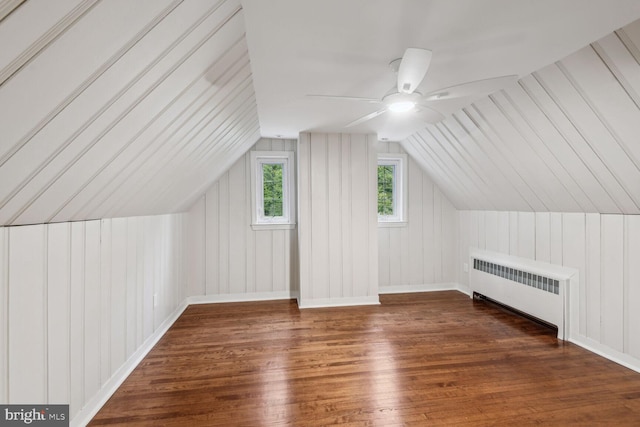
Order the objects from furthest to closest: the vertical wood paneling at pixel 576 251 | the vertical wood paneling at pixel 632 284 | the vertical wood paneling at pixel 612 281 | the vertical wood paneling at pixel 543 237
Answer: the vertical wood paneling at pixel 543 237
the vertical wood paneling at pixel 576 251
the vertical wood paneling at pixel 612 281
the vertical wood paneling at pixel 632 284

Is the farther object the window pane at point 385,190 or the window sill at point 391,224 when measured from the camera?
the window pane at point 385,190

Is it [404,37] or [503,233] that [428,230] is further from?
[404,37]

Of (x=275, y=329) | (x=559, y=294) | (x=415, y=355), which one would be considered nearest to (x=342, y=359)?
(x=415, y=355)

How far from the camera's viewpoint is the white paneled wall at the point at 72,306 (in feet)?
4.71

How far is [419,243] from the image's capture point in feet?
16.6

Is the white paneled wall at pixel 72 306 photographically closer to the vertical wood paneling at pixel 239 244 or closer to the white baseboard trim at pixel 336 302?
the vertical wood paneling at pixel 239 244

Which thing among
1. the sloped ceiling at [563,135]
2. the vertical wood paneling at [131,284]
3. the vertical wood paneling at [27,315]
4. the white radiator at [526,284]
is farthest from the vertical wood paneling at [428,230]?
the vertical wood paneling at [27,315]

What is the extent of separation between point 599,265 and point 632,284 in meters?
0.30

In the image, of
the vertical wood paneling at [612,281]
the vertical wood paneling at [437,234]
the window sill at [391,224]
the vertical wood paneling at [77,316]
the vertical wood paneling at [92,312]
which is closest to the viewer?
the vertical wood paneling at [77,316]

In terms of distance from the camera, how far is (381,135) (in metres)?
4.46

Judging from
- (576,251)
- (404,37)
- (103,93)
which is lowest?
(576,251)

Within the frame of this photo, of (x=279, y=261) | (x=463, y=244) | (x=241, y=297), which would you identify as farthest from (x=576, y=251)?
(x=241, y=297)

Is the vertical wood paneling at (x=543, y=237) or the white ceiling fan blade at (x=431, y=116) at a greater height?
the white ceiling fan blade at (x=431, y=116)

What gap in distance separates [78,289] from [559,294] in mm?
4167
